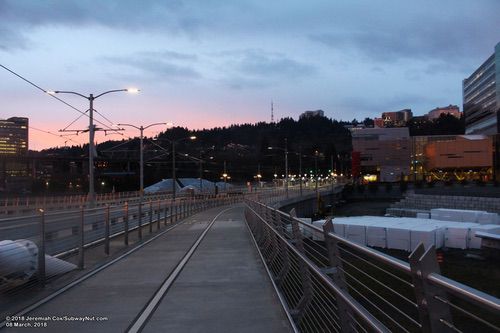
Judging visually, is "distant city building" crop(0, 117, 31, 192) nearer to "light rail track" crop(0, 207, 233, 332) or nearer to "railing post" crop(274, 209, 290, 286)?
"light rail track" crop(0, 207, 233, 332)

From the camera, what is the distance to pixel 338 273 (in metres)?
5.59

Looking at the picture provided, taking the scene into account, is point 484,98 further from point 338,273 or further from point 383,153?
point 338,273

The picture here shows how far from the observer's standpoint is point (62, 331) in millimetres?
7535

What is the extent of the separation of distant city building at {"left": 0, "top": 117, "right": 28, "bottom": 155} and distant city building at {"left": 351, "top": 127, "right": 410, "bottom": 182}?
382 ft

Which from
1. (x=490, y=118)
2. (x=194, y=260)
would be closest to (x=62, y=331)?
(x=194, y=260)

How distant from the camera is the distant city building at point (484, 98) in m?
129

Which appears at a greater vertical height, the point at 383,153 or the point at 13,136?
the point at 383,153

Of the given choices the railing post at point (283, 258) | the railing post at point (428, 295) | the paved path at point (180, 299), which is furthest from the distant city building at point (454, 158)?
the railing post at point (428, 295)

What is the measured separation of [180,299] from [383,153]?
186 m

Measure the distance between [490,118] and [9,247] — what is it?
152m

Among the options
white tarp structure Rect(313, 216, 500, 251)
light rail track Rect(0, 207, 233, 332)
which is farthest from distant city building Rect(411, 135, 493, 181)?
light rail track Rect(0, 207, 233, 332)

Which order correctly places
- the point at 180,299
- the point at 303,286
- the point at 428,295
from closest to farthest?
1. the point at 428,295
2. the point at 303,286
3. the point at 180,299

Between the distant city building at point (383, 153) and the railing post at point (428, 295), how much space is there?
602 feet

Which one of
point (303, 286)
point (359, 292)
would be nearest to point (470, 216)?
point (303, 286)
